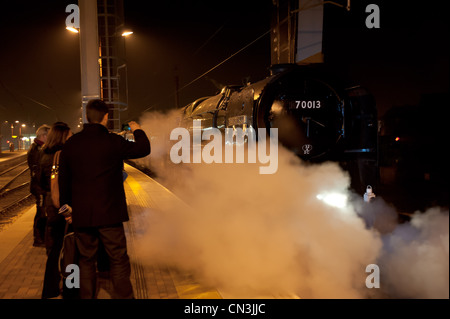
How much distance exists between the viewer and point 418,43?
963 centimetres

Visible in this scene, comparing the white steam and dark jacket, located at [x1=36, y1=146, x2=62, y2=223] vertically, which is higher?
dark jacket, located at [x1=36, y1=146, x2=62, y2=223]

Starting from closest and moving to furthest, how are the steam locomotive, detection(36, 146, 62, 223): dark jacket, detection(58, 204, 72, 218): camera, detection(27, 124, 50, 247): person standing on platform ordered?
detection(58, 204, 72, 218): camera, detection(36, 146, 62, 223): dark jacket, detection(27, 124, 50, 247): person standing on platform, the steam locomotive

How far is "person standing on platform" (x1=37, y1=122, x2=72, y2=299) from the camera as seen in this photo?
11.5ft

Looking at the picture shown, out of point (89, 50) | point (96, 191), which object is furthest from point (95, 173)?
point (89, 50)

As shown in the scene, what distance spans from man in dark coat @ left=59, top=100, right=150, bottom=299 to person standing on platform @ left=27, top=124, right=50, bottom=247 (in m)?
1.66

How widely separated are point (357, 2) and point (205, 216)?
7910 millimetres

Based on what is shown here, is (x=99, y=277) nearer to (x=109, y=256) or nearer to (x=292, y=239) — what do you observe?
(x=109, y=256)

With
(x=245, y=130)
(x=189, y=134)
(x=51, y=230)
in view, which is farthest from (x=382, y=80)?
(x=51, y=230)

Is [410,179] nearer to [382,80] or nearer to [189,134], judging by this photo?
[382,80]

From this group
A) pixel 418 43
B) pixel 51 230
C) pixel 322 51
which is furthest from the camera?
pixel 322 51

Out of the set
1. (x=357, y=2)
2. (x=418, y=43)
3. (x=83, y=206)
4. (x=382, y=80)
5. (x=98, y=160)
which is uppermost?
(x=357, y=2)

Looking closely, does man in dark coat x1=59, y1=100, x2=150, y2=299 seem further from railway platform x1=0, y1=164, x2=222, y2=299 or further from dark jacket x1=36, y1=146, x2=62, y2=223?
dark jacket x1=36, y1=146, x2=62, y2=223

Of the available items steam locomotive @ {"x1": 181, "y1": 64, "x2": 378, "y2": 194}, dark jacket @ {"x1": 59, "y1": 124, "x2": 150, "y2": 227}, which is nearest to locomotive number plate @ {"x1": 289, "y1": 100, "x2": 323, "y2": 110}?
steam locomotive @ {"x1": 181, "y1": 64, "x2": 378, "y2": 194}

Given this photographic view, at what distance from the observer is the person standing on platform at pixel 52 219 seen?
3.51m
